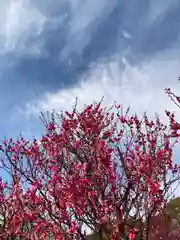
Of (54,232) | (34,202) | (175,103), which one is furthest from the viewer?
(34,202)

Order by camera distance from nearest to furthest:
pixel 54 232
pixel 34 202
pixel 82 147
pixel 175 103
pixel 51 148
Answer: pixel 175 103, pixel 54 232, pixel 34 202, pixel 82 147, pixel 51 148

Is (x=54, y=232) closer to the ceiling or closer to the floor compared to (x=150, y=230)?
closer to the ceiling

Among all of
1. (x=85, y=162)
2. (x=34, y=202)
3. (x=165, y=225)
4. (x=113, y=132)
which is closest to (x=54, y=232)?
(x=34, y=202)

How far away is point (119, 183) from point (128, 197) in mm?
435

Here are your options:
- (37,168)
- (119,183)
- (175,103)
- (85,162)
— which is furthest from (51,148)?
(175,103)

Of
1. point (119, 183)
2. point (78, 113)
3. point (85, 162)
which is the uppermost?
point (78, 113)

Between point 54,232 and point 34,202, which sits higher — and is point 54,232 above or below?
below

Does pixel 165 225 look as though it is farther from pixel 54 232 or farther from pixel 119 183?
pixel 54 232

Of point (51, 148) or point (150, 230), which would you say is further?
point (51, 148)

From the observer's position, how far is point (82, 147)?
1008cm

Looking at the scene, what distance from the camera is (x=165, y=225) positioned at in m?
8.07

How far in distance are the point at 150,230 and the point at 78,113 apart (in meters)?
4.36

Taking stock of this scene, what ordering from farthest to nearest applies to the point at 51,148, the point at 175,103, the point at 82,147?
the point at 51,148 → the point at 82,147 → the point at 175,103

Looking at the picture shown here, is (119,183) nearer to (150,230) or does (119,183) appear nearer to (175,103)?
(150,230)
